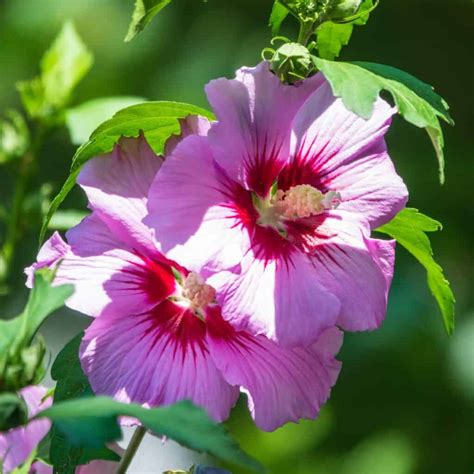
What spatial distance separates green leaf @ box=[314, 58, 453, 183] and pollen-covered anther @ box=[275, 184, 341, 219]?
74 millimetres

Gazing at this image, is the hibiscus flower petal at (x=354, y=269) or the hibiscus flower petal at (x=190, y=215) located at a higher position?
the hibiscus flower petal at (x=190, y=215)

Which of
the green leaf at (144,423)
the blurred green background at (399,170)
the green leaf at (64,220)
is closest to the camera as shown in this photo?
the green leaf at (144,423)

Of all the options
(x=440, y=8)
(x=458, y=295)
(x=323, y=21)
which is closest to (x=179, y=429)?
(x=323, y=21)

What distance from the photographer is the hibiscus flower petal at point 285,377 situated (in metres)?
0.77

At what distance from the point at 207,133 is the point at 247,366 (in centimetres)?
14

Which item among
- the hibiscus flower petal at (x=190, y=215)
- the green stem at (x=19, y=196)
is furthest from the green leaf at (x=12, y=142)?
the hibiscus flower petal at (x=190, y=215)

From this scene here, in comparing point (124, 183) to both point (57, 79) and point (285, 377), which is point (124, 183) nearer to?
point (285, 377)

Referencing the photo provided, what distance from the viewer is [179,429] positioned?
63 cm

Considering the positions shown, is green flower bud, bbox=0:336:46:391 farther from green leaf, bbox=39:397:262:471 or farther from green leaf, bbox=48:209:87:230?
green leaf, bbox=48:209:87:230

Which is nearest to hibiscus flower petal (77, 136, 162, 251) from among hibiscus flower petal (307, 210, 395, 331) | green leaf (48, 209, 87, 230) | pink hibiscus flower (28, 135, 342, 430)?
pink hibiscus flower (28, 135, 342, 430)

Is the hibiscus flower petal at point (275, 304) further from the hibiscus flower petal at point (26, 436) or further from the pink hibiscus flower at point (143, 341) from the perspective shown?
the hibiscus flower petal at point (26, 436)

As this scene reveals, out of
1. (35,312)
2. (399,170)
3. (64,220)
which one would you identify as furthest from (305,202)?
(399,170)

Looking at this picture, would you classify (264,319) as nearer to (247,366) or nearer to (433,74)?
(247,366)

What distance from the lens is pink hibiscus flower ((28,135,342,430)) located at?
771mm
